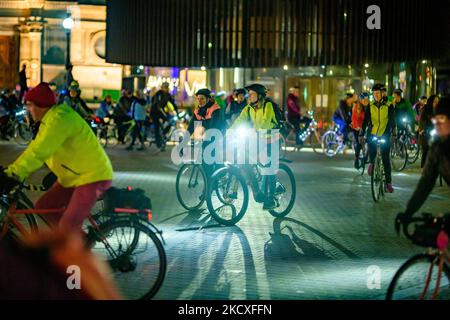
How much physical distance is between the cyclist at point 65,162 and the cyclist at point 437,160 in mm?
2511

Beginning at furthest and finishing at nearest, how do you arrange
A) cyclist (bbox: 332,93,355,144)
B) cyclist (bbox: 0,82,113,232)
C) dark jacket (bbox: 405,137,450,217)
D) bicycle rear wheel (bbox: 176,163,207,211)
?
1. cyclist (bbox: 332,93,355,144)
2. bicycle rear wheel (bbox: 176,163,207,211)
3. cyclist (bbox: 0,82,113,232)
4. dark jacket (bbox: 405,137,450,217)

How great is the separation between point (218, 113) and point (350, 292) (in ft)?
20.5

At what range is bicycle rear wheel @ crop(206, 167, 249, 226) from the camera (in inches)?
459

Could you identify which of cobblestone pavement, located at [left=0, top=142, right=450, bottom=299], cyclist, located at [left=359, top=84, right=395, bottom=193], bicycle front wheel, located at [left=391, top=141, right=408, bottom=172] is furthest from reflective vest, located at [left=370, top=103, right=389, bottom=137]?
bicycle front wheel, located at [left=391, top=141, right=408, bottom=172]

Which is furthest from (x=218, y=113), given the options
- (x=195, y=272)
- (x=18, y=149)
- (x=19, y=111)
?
(x=19, y=111)

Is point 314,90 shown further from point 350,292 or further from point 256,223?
point 350,292

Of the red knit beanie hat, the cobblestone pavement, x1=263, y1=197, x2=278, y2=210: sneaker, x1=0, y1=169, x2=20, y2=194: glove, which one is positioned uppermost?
the red knit beanie hat

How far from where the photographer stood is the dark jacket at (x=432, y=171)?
6.39 meters

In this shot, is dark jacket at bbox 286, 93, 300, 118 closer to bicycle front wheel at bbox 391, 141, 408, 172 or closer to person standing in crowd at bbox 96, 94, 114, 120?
bicycle front wheel at bbox 391, 141, 408, 172

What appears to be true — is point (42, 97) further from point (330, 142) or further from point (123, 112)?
point (123, 112)

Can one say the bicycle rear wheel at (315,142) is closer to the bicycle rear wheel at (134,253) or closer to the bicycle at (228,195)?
the bicycle at (228,195)

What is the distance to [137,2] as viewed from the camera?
82.7ft
